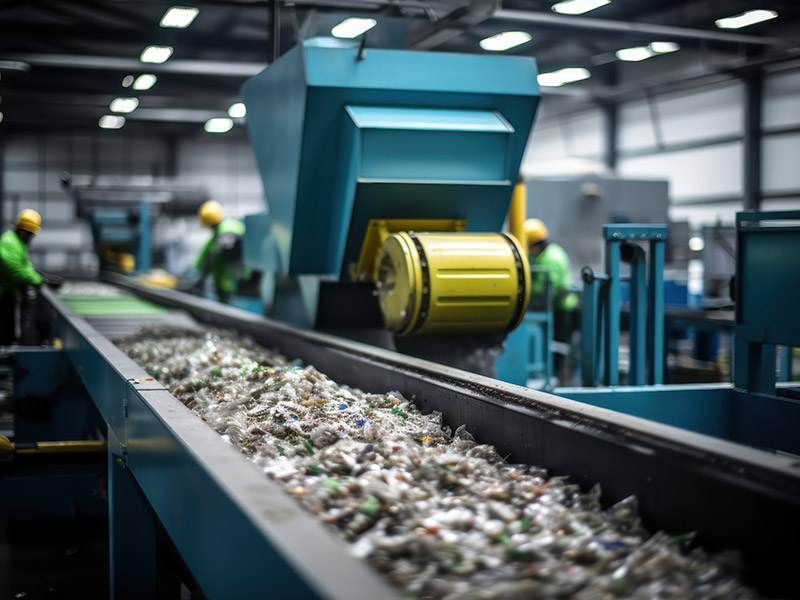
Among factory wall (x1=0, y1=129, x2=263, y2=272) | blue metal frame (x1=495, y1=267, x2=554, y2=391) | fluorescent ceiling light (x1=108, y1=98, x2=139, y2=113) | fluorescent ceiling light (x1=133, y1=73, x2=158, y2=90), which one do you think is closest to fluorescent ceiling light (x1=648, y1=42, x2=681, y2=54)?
blue metal frame (x1=495, y1=267, x2=554, y2=391)

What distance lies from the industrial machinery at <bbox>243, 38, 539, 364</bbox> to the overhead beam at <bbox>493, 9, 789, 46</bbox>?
234 inches

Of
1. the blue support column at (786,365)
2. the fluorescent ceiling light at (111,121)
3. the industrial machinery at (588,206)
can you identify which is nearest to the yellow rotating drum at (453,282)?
the blue support column at (786,365)

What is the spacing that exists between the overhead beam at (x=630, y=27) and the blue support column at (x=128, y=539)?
7.93 m

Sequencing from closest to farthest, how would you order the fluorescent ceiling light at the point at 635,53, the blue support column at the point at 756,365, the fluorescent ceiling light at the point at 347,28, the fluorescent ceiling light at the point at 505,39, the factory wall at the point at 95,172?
1. the blue support column at the point at 756,365
2. the fluorescent ceiling light at the point at 347,28
3. the fluorescent ceiling light at the point at 505,39
4. the fluorescent ceiling light at the point at 635,53
5. the factory wall at the point at 95,172

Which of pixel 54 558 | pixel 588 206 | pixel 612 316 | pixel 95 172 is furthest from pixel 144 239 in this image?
pixel 95 172

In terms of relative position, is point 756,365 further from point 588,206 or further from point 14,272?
point 588,206

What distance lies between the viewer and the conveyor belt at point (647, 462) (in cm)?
151

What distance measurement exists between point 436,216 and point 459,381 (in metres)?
1.47

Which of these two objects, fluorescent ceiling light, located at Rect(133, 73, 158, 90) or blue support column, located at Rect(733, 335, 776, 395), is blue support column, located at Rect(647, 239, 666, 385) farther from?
fluorescent ceiling light, located at Rect(133, 73, 158, 90)

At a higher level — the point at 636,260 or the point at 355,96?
the point at 355,96

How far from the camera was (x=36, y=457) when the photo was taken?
315 centimetres

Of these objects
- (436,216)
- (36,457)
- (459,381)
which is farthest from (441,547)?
(436,216)

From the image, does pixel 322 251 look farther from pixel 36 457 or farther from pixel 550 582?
pixel 550 582

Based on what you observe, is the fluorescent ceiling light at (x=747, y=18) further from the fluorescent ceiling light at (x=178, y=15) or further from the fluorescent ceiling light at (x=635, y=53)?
the fluorescent ceiling light at (x=178, y=15)
